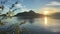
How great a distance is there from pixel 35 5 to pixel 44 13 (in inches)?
8.2

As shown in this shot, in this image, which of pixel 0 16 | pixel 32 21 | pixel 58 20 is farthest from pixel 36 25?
pixel 0 16

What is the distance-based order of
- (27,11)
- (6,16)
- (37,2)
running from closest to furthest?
(6,16) → (27,11) → (37,2)

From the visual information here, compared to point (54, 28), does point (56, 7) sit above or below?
above

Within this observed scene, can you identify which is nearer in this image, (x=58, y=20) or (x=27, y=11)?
(x=27, y=11)

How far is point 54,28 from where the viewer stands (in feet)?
7.89

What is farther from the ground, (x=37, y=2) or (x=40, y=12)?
(x=37, y=2)

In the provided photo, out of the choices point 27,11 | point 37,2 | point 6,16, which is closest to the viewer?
point 6,16

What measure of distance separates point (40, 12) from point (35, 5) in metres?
0.15

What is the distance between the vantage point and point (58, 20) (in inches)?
95.6

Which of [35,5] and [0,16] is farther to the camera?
[35,5]

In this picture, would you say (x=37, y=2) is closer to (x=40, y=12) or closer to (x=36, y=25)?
(x=40, y=12)

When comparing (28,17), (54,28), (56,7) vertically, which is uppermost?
(56,7)

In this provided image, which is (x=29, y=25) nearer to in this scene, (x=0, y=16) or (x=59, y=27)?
(x=59, y=27)

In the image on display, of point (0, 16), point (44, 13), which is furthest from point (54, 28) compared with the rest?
point (0, 16)
